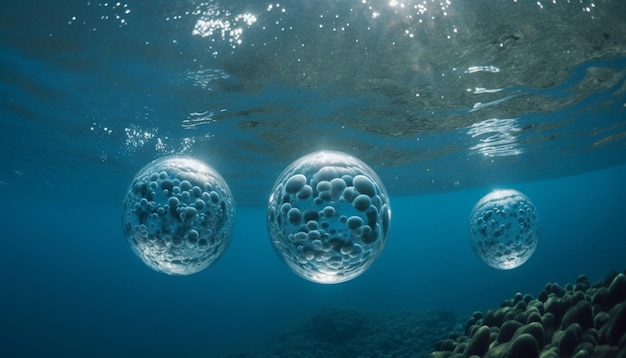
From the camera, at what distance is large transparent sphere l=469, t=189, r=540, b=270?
7.02 m

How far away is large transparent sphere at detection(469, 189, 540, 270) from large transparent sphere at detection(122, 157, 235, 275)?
5054 mm

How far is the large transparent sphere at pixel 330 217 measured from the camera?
3.66 m

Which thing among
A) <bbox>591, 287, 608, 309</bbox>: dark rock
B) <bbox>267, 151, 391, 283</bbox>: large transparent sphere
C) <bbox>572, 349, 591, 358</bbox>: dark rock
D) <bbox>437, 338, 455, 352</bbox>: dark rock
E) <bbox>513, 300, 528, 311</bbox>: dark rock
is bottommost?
<bbox>437, 338, 455, 352</bbox>: dark rock

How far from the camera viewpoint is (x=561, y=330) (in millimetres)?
4855

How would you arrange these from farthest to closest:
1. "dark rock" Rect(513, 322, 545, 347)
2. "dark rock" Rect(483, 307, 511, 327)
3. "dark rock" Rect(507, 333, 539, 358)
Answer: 1. "dark rock" Rect(483, 307, 511, 327)
2. "dark rock" Rect(513, 322, 545, 347)
3. "dark rock" Rect(507, 333, 539, 358)

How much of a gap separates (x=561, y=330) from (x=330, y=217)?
3688 mm

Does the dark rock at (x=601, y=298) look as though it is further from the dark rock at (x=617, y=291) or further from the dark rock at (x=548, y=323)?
the dark rock at (x=548, y=323)

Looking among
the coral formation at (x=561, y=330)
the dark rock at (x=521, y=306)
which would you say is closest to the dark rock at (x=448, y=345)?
the coral formation at (x=561, y=330)

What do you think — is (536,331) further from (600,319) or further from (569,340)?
(600,319)

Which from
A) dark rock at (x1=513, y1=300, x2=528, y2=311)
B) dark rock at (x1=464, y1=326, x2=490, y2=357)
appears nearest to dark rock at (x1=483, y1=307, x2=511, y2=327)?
dark rock at (x1=513, y1=300, x2=528, y2=311)

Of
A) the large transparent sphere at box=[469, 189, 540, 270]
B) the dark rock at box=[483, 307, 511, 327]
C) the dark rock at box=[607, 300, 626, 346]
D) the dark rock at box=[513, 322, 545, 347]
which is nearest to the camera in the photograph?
the dark rock at box=[607, 300, 626, 346]

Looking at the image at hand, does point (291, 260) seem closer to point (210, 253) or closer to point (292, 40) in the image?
point (210, 253)

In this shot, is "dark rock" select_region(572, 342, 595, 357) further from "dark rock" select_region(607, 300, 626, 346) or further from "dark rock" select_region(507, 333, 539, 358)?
"dark rock" select_region(507, 333, 539, 358)

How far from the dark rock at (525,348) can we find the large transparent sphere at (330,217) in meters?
2.00
